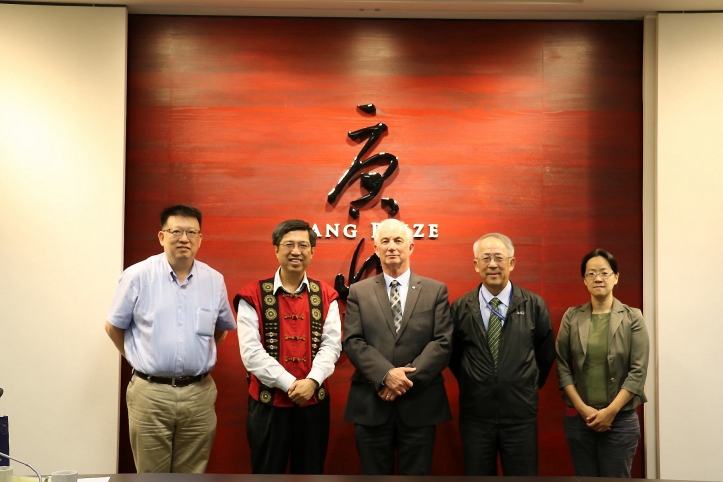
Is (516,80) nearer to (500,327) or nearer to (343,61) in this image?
(343,61)

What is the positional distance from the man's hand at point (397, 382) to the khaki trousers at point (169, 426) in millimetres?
1052

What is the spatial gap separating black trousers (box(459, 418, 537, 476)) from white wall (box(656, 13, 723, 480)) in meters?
1.22

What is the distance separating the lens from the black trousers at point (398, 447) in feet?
12.3

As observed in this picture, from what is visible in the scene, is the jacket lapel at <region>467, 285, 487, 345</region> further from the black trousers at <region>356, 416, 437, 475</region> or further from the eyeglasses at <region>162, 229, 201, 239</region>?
the eyeglasses at <region>162, 229, 201, 239</region>

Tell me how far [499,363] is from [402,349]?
536 millimetres

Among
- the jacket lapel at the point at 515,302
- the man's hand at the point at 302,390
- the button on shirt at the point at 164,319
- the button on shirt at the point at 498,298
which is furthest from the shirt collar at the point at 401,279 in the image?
the button on shirt at the point at 164,319

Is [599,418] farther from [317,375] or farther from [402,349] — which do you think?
[317,375]

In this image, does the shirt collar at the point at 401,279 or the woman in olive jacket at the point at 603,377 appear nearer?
the woman in olive jacket at the point at 603,377

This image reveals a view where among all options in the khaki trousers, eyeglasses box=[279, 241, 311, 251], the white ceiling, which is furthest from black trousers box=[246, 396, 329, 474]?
the white ceiling

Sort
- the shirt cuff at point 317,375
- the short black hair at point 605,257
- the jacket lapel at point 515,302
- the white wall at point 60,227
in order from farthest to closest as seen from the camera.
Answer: the white wall at point 60,227 < the short black hair at point 605,257 < the jacket lapel at point 515,302 < the shirt cuff at point 317,375

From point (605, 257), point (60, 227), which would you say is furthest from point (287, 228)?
point (605, 257)

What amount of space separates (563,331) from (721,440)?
1363 mm

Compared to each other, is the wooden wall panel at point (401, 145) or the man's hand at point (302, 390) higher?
the wooden wall panel at point (401, 145)

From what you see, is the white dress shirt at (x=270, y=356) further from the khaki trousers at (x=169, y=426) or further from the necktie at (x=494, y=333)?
the necktie at (x=494, y=333)
